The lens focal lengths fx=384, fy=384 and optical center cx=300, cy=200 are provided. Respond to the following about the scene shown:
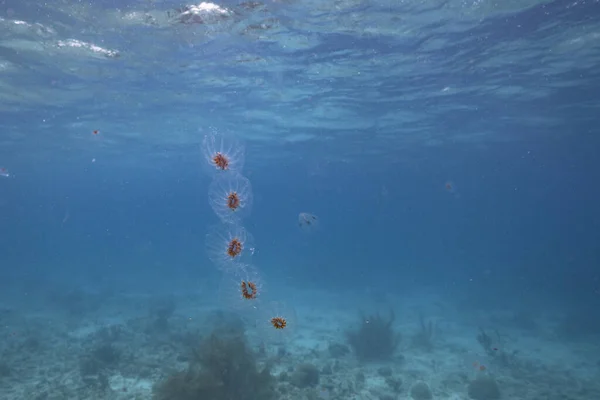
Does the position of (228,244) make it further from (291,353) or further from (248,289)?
(291,353)

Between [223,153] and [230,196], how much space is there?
0.86 metres

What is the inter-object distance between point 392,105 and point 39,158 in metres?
46.1

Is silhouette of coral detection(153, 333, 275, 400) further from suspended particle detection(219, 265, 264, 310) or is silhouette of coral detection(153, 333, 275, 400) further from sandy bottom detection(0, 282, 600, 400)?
suspended particle detection(219, 265, 264, 310)

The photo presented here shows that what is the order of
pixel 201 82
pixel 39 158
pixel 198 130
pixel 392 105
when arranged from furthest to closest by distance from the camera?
pixel 39 158 → pixel 198 130 → pixel 392 105 → pixel 201 82

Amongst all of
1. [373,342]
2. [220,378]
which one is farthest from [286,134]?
[220,378]

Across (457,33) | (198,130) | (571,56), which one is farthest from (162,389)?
(198,130)

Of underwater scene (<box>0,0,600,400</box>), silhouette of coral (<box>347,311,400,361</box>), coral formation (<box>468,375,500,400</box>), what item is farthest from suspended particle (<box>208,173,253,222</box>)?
silhouette of coral (<box>347,311,400,361</box>)

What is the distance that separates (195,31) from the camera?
14.9 meters

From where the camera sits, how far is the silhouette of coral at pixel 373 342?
15773 mm

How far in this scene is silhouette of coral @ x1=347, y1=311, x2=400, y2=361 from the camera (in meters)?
15.8

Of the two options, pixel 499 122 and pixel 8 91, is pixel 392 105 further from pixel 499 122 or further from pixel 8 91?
pixel 8 91

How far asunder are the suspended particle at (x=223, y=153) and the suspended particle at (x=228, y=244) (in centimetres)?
116

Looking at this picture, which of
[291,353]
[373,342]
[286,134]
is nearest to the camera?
[291,353]

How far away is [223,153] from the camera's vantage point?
24.4 ft
